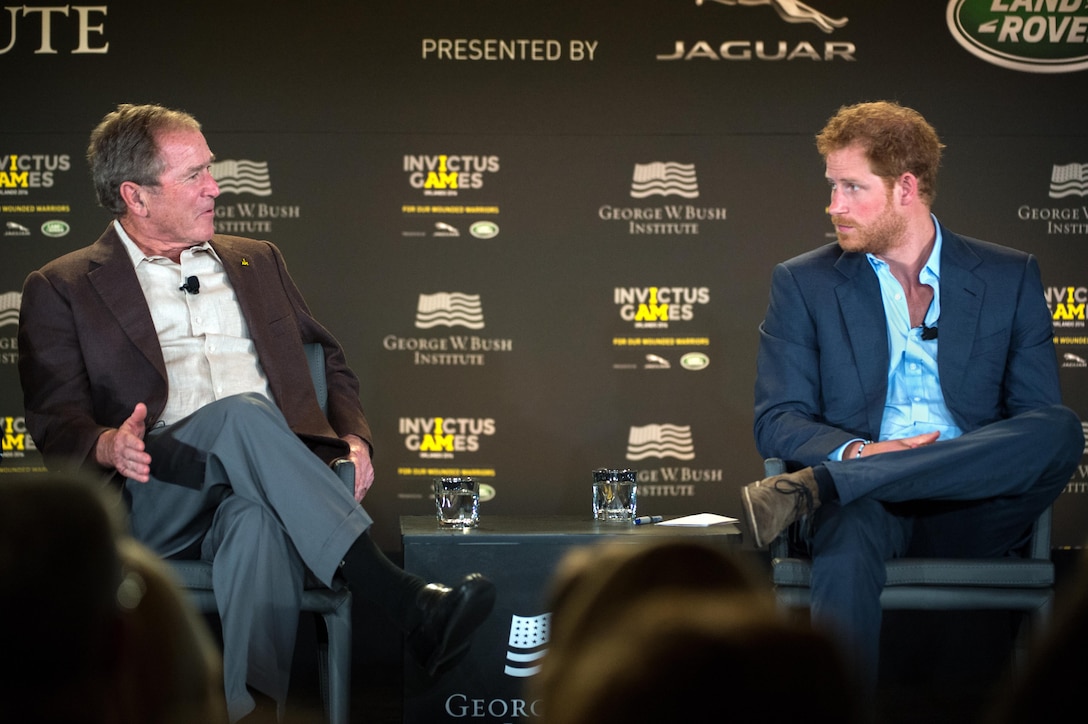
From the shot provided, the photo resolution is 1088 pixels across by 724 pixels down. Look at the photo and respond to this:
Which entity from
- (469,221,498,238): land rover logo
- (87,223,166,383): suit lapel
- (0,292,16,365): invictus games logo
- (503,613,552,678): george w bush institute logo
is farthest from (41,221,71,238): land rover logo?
(503,613,552,678): george w bush institute logo

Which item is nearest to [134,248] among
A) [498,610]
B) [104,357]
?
[104,357]

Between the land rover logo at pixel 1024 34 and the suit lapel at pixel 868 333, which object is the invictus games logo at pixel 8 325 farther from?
the land rover logo at pixel 1024 34

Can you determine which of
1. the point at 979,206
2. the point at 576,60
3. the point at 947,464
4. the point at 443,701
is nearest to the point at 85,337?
the point at 443,701

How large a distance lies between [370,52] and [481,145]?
55cm

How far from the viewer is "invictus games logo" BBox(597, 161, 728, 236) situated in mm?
4605

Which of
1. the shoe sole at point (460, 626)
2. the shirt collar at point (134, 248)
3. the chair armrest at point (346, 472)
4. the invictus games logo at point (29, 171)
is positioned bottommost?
the shoe sole at point (460, 626)

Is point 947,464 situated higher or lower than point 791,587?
higher

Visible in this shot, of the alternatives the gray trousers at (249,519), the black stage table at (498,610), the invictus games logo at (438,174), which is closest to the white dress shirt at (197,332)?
the gray trousers at (249,519)

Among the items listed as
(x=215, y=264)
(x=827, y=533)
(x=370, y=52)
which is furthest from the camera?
(x=370, y=52)

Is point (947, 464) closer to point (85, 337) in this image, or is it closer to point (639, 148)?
point (85, 337)

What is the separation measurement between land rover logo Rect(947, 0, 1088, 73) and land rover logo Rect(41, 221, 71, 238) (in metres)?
3.46

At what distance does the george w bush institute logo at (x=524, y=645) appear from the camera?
2688 millimetres

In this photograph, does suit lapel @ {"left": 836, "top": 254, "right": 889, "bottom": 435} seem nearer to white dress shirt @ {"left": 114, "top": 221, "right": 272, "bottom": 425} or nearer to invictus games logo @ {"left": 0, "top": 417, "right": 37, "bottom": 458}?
white dress shirt @ {"left": 114, "top": 221, "right": 272, "bottom": 425}

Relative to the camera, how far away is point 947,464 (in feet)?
8.43
